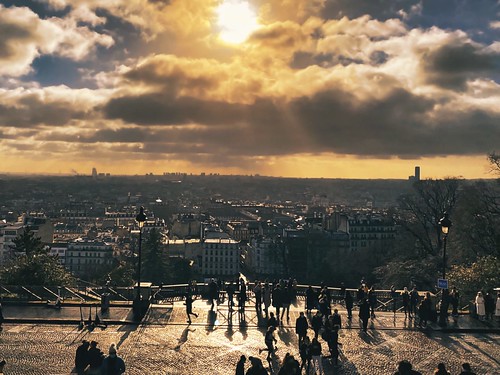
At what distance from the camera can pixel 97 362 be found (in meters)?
15.0

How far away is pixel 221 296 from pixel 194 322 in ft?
20.1

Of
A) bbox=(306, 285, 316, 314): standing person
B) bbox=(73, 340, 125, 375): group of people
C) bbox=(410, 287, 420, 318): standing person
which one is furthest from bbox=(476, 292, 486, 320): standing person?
bbox=(73, 340, 125, 375): group of people

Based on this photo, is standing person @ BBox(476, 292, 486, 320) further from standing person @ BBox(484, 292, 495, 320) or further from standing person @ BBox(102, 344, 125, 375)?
standing person @ BBox(102, 344, 125, 375)

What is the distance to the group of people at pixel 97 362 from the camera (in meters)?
14.4

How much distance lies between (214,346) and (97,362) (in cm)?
575

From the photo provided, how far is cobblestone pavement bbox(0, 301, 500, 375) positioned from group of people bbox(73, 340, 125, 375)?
2.28 metres

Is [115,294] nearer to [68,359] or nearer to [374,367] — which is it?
[68,359]

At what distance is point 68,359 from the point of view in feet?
59.4

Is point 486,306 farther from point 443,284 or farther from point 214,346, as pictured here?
point 214,346

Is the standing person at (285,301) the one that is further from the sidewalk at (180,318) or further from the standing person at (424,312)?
the standing person at (424,312)

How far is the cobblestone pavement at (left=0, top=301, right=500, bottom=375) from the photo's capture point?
1783 centimetres

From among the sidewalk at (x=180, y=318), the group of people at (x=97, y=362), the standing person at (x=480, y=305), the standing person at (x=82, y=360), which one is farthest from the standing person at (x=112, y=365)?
the standing person at (x=480, y=305)

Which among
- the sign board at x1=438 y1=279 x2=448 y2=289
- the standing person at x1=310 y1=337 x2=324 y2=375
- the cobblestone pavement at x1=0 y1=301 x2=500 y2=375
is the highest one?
the sign board at x1=438 y1=279 x2=448 y2=289

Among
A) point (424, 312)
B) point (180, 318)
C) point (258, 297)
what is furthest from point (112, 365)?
point (424, 312)
